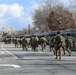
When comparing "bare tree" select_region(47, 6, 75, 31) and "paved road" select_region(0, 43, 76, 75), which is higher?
"bare tree" select_region(47, 6, 75, 31)

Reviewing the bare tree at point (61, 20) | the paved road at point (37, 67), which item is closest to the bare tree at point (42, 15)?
the bare tree at point (61, 20)

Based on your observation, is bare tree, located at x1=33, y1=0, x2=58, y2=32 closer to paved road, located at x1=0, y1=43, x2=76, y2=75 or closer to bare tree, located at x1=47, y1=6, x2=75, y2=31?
bare tree, located at x1=47, y1=6, x2=75, y2=31

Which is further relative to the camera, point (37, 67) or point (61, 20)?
point (61, 20)

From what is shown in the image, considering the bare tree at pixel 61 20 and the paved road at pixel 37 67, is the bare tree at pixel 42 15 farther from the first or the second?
the paved road at pixel 37 67

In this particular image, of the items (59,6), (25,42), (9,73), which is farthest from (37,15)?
(9,73)

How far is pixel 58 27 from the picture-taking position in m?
91.2

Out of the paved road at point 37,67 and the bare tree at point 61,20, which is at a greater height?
the bare tree at point 61,20

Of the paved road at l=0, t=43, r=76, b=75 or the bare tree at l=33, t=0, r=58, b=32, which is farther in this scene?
the bare tree at l=33, t=0, r=58, b=32

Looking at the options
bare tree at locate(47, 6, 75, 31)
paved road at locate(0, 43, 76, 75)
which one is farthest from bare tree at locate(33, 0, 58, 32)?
paved road at locate(0, 43, 76, 75)

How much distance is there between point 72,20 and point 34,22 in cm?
2919

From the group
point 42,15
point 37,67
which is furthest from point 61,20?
point 37,67

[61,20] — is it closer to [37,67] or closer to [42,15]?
[42,15]

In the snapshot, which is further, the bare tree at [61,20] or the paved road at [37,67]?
the bare tree at [61,20]

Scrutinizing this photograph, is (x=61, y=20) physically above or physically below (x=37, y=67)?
above
